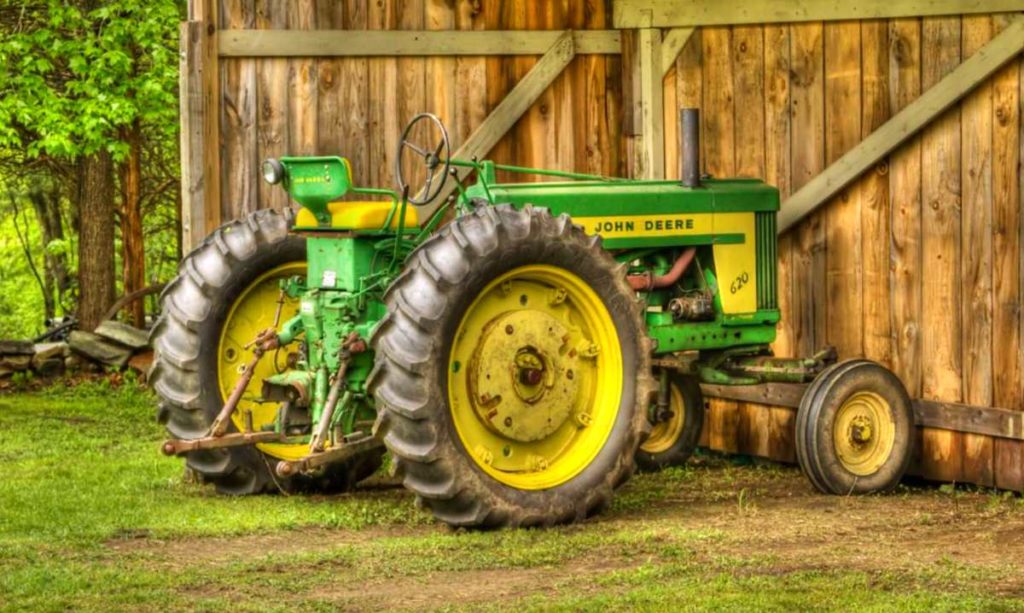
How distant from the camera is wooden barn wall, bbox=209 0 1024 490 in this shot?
8.80 metres

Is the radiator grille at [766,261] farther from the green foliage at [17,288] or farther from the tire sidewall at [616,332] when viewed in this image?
the green foliage at [17,288]

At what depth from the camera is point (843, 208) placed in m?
9.56

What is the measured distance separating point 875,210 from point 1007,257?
89 cm

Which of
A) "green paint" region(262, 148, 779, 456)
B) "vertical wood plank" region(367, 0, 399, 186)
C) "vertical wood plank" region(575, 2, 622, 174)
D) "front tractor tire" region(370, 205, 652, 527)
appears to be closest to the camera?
"front tractor tire" region(370, 205, 652, 527)

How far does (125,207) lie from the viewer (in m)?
18.2

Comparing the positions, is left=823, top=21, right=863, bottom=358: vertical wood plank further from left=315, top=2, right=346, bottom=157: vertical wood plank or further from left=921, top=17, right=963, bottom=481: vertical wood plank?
left=315, top=2, right=346, bottom=157: vertical wood plank

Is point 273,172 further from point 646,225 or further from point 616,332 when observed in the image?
point 646,225

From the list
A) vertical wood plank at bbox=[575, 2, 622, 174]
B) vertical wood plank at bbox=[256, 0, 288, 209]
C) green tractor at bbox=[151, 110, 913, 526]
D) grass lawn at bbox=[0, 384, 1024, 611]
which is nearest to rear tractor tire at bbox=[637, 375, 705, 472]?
grass lawn at bbox=[0, 384, 1024, 611]

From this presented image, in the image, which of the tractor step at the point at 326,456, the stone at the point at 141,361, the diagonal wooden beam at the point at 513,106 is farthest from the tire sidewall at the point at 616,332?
the stone at the point at 141,361

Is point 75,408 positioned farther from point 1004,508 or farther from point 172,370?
point 1004,508

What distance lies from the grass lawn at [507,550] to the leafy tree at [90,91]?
573cm

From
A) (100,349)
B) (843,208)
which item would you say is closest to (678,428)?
(843,208)

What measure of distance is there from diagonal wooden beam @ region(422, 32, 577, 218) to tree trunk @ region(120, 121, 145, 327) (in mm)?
7429

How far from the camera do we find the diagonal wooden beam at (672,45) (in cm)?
1038
